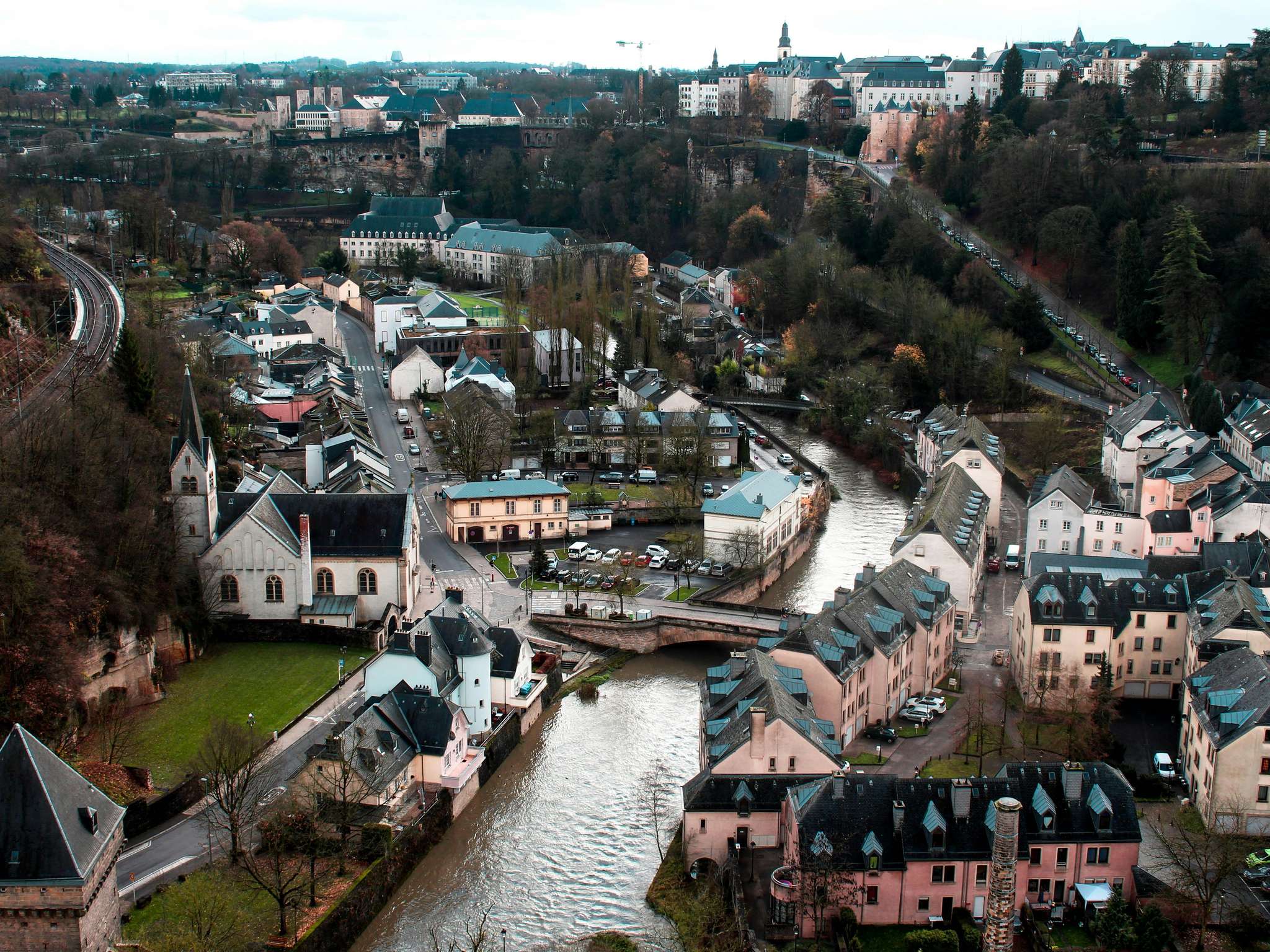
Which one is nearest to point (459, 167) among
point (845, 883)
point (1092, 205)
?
point (1092, 205)

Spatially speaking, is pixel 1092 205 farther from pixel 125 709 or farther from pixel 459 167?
pixel 459 167

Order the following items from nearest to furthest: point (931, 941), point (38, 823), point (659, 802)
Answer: point (38, 823)
point (931, 941)
point (659, 802)

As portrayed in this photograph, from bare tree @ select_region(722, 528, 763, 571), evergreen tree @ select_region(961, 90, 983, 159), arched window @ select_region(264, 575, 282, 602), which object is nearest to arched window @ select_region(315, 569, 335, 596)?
arched window @ select_region(264, 575, 282, 602)

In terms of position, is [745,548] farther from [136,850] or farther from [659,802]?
[136,850]

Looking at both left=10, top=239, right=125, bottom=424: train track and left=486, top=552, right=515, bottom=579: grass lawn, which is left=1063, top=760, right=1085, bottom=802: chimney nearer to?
left=486, top=552, right=515, bottom=579: grass lawn

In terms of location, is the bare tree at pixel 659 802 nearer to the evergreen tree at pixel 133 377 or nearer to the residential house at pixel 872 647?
the residential house at pixel 872 647

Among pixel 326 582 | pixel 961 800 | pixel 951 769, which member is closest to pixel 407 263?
pixel 326 582

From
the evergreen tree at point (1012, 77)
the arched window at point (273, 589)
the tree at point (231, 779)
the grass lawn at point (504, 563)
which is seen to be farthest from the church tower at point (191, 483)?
the evergreen tree at point (1012, 77)
